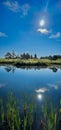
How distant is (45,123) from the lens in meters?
10.3

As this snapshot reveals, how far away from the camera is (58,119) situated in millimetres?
11031

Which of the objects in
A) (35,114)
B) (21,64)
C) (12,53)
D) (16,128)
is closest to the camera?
(16,128)

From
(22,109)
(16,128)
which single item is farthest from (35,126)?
(22,109)

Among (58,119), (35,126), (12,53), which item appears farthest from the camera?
(12,53)

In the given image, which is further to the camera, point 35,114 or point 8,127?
point 35,114

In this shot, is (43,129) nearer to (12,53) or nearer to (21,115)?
(21,115)

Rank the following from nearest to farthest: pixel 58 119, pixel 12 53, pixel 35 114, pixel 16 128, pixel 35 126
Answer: pixel 16 128 < pixel 35 126 < pixel 58 119 < pixel 35 114 < pixel 12 53

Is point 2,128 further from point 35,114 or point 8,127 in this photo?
point 35,114

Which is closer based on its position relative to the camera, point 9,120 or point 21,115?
point 9,120

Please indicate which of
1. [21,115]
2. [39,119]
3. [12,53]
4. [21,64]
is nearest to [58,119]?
[39,119]

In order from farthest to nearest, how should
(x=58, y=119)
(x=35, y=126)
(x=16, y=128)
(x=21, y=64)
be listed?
(x=21, y=64)
(x=58, y=119)
(x=35, y=126)
(x=16, y=128)

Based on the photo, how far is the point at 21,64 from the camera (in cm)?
6138

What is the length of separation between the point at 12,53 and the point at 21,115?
4899 inches

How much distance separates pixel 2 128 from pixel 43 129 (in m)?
1.84
